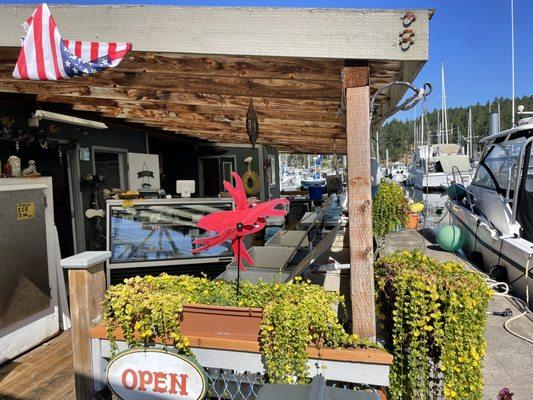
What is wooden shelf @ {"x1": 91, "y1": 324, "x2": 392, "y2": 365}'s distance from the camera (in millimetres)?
1876

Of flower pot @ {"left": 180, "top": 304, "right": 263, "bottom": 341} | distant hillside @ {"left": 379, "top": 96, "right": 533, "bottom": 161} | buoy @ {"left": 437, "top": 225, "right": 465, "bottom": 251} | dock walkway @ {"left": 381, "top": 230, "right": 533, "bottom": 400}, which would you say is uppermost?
distant hillside @ {"left": 379, "top": 96, "right": 533, "bottom": 161}

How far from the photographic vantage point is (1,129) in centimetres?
415

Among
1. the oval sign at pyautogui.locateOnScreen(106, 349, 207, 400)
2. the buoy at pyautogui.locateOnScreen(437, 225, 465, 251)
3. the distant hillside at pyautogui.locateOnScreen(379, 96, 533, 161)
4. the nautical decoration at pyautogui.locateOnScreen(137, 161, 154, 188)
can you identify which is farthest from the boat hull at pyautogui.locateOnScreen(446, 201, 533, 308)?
the distant hillside at pyautogui.locateOnScreen(379, 96, 533, 161)

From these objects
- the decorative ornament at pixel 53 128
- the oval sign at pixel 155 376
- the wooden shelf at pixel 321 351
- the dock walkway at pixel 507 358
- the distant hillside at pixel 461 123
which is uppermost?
the distant hillside at pixel 461 123

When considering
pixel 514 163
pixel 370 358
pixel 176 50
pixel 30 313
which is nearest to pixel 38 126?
pixel 30 313

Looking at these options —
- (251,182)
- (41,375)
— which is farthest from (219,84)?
(251,182)

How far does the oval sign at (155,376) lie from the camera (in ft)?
6.20

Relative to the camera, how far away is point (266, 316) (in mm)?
1931

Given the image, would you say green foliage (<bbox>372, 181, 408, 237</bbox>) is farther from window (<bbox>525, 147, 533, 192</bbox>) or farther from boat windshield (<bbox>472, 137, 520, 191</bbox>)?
window (<bbox>525, 147, 533, 192</bbox>)

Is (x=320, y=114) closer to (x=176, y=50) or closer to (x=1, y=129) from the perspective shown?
(x=176, y=50)

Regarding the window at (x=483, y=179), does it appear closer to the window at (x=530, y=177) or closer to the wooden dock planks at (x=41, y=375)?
the window at (x=530, y=177)

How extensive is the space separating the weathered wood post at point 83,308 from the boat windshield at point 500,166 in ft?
19.5

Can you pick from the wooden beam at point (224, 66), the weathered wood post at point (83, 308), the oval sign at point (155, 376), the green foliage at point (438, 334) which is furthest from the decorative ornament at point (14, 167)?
the green foliage at point (438, 334)

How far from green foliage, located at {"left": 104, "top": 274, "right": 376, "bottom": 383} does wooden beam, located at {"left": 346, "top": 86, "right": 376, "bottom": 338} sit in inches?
6.5
